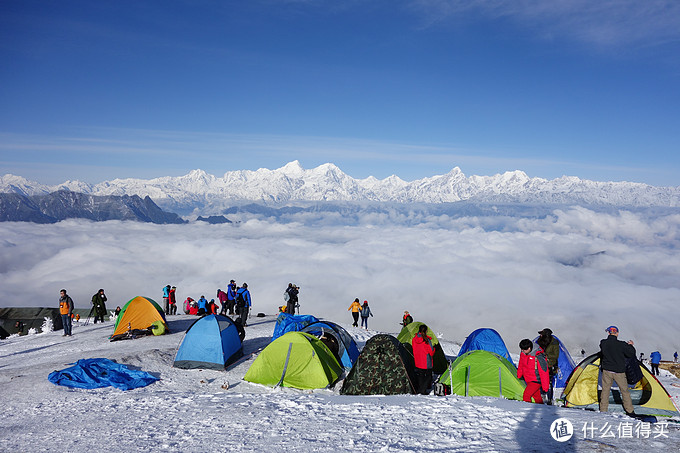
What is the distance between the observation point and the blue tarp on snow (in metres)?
12.4

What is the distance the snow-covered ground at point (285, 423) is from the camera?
7.66 metres

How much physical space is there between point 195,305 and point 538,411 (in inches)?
1030

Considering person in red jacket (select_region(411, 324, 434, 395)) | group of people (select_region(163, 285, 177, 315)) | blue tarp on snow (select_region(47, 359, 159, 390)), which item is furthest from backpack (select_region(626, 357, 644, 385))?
group of people (select_region(163, 285, 177, 315))

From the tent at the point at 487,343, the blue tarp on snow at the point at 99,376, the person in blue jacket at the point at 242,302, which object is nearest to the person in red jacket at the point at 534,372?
the tent at the point at 487,343

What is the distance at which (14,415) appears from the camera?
9781 millimetres

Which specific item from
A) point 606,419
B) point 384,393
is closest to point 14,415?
point 384,393

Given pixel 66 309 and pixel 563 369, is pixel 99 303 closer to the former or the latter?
pixel 66 309

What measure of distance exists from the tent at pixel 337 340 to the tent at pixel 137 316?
31.0 feet

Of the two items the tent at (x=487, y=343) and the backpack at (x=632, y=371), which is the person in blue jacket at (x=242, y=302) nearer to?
the tent at (x=487, y=343)

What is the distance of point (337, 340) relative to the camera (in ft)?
55.8

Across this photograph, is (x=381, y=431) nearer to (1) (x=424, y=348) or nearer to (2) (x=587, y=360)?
(1) (x=424, y=348)

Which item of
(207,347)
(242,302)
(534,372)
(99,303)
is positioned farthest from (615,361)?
(99,303)

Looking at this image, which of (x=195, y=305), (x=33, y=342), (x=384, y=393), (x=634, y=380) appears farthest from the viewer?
(x=195, y=305)

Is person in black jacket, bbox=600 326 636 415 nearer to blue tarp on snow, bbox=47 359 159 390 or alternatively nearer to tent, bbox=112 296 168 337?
blue tarp on snow, bbox=47 359 159 390
